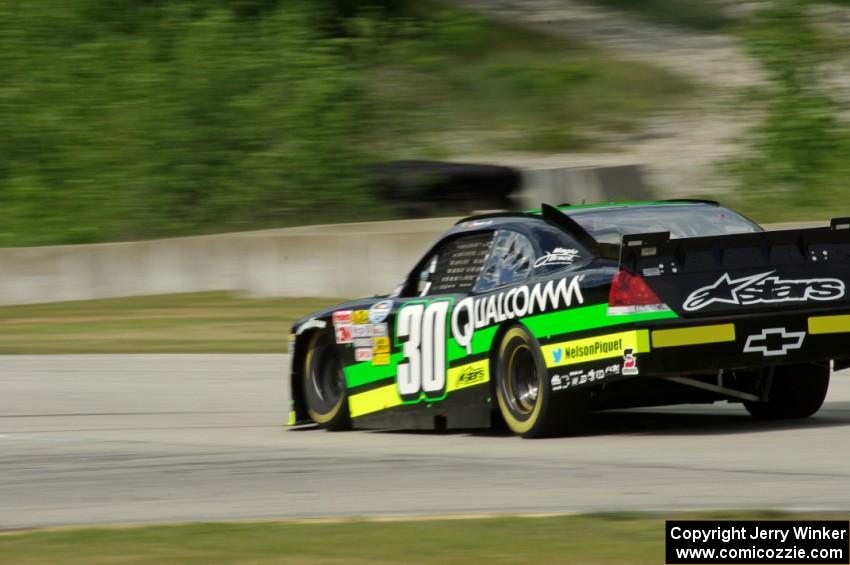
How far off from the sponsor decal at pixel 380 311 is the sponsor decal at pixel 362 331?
0.24 ft

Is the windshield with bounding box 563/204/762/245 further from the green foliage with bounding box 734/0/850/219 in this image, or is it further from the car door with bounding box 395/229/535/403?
the green foliage with bounding box 734/0/850/219

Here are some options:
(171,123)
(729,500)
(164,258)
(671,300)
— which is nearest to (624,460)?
(671,300)

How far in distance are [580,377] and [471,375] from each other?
3.38ft

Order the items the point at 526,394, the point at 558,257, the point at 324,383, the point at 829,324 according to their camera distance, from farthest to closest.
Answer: the point at 324,383 < the point at 526,394 < the point at 558,257 < the point at 829,324

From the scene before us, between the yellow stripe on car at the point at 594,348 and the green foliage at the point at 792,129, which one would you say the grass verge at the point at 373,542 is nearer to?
the yellow stripe on car at the point at 594,348

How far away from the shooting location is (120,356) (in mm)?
16156

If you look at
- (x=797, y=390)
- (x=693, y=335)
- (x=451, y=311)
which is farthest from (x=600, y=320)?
(x=797, y=390)

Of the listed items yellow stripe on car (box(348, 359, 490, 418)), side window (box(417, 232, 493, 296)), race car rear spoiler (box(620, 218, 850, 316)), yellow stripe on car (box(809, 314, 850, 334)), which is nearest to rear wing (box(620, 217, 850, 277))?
race car rear spoiler (box(620, 218, 850, 316))

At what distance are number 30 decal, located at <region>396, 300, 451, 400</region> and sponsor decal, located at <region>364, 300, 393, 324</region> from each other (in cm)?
Answer: 16

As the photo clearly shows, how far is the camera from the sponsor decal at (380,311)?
10.2 metres

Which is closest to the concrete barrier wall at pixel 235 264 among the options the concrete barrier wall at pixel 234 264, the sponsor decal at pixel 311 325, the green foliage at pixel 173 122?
the concrete barrier wall at pixel 234 264

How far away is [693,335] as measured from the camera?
27.4 ft

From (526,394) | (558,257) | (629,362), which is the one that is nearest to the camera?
(629,362)

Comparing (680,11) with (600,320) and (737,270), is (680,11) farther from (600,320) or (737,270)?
(600,320)
